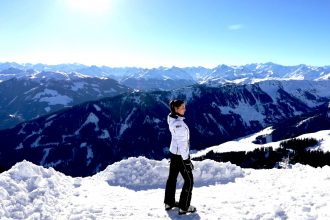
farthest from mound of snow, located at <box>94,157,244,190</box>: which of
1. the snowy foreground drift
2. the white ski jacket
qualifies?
the white ski jacket

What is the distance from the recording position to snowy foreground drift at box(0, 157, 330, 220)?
14750 millimetres

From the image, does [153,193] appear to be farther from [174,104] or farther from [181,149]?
[174,104]

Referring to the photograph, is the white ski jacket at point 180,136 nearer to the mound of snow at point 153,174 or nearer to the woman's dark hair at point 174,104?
the woman's dark hair at point 174,104

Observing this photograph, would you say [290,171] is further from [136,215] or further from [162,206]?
[136,215]

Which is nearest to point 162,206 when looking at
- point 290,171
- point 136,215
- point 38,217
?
point 136,215

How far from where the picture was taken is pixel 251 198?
17.4m

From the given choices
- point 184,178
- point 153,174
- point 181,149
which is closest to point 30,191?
point 184,178

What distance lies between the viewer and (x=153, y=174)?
74.4 feet

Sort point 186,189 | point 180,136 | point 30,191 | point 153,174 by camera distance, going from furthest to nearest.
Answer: point 153,174 → point 30,191 → point 186,189 → point 180,136

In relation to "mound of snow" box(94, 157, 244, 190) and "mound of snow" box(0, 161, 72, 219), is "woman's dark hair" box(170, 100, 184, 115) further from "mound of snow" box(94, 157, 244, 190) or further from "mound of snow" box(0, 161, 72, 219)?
"mound of snow" box(94, 157, 244, 190)

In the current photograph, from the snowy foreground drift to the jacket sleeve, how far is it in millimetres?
2409

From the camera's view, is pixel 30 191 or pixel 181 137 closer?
pixel 181 137

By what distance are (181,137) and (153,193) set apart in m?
6.10

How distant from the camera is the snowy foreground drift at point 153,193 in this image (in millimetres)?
14750
